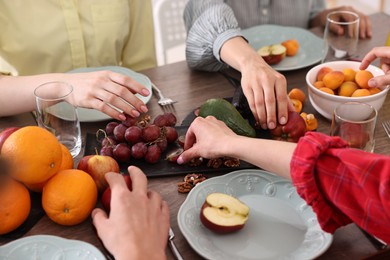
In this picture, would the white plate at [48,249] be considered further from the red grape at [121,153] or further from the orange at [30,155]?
the red grape at [121,153]

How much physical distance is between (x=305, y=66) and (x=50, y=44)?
81cm

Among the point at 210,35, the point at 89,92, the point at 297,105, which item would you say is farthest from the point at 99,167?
the point at 210,35

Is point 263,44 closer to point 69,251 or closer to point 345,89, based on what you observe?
point 345,89

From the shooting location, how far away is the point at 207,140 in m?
1.03

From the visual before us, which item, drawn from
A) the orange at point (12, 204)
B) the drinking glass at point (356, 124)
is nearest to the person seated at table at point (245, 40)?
the drinking glass at point (356, 124)

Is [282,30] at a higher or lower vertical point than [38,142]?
lower

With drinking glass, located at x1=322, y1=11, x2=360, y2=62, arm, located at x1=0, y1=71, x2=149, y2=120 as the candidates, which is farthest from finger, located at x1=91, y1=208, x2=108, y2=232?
drinking glass, located at x1=322, y1=11, x2=360, y2=62

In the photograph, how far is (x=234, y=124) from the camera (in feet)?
3.65

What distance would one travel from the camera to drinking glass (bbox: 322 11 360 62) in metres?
1.45

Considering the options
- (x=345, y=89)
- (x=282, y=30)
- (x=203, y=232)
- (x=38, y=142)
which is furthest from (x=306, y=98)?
(x=38, y=142)

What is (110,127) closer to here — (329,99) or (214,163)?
(214,163)

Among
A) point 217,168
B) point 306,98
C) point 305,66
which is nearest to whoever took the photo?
point 217,168

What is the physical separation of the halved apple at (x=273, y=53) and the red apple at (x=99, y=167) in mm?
680

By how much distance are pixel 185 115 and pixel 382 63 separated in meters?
0.57
